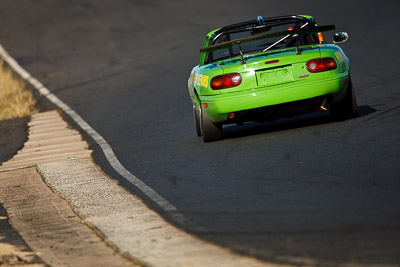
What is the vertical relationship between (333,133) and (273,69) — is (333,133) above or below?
below

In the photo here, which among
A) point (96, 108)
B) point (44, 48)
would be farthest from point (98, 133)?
point (44, 48)

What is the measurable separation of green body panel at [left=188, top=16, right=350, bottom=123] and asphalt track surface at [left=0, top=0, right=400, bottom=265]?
1.49ft

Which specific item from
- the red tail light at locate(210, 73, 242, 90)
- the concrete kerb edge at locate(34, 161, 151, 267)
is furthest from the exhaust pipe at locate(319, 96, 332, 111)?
the concrete kerb edge at locate(34, 161, 151, 267)

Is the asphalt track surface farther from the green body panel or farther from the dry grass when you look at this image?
the dry grass

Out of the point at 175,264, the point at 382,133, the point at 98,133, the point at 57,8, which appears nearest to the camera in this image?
the point at 175,264

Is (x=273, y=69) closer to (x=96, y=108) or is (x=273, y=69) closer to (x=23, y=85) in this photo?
(x=96, y=108)

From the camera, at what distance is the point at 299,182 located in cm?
689

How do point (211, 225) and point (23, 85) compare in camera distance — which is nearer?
point (211, 225)

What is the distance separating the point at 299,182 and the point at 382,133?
2079 mm

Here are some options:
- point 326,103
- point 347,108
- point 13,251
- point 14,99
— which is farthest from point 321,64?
point 14,99

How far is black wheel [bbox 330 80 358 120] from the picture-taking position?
9383mm

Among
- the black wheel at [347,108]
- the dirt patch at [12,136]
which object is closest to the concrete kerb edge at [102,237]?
the dirt patch at [12,136]

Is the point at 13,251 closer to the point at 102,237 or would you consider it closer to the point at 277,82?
the point at 102,237

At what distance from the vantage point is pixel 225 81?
9078 millimetres
